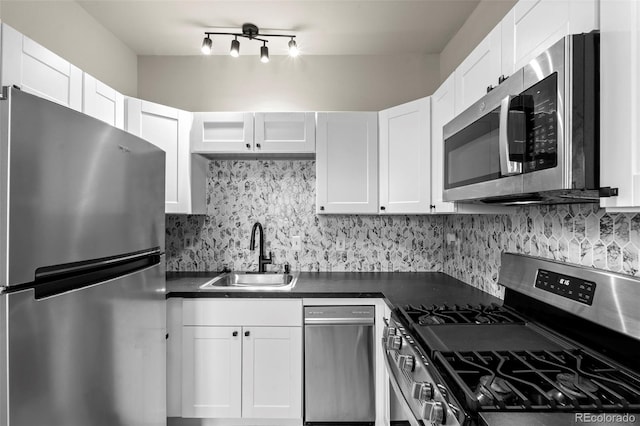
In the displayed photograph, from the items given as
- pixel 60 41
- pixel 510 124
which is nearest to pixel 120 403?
pixel 510 124

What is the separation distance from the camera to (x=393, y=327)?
5.32 ft

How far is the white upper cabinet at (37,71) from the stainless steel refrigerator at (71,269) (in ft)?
1.48

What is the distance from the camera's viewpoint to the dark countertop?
1.91 m

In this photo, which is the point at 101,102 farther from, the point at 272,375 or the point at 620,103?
the point at 620,103

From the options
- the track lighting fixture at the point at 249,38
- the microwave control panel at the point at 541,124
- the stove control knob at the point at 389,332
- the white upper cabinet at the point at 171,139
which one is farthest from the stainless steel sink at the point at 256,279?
the microwave control panel at the point at 541,124

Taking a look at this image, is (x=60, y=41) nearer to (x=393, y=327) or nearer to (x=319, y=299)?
(x=319, y=299)

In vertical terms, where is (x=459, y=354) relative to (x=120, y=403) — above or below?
above

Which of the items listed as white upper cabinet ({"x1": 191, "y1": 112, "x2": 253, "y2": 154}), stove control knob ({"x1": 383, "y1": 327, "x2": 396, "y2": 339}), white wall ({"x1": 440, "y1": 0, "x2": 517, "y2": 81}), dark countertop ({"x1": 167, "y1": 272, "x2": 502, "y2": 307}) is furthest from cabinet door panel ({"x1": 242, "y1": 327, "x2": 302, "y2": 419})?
white wall ({"x1": 440, "y1": 0, "x2": 517, "y2": 81})

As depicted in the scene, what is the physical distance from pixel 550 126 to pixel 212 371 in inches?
84.2

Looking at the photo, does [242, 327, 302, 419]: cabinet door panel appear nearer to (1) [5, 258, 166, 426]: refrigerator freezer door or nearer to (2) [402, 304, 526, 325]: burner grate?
(1) [5, 258, 166, 426]: refrigerator freezer door

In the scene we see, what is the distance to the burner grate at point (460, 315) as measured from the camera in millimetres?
1472

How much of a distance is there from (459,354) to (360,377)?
1.14 m

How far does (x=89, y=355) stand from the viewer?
45.0 inches

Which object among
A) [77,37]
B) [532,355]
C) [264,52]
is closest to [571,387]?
[532,355]
